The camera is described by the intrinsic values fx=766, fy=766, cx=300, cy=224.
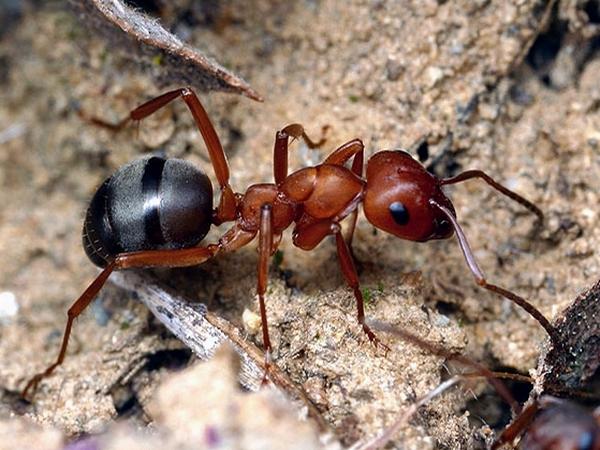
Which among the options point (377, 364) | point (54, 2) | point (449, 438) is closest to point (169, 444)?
point (377, 364)

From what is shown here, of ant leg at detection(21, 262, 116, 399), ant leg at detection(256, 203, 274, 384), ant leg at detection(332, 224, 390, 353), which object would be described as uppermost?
ant leg at detection(332, 224, 390, 353)

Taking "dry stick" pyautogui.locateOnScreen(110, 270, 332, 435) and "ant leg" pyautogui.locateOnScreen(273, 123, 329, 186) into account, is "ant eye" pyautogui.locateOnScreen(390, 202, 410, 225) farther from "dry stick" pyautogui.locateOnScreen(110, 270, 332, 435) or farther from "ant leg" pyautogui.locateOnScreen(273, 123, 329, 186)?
"dry stick" pyautogui.locateOnScreen(110, 270, 332, 435)

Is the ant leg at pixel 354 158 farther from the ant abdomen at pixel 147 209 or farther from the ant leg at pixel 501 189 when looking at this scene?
the ant abdomen at pixel 147 209

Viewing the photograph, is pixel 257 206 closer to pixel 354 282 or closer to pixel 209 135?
pixel 209 135

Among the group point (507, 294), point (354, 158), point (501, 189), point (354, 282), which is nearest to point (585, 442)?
point (507, 294)

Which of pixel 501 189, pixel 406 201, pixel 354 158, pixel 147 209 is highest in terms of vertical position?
pixel 501 189

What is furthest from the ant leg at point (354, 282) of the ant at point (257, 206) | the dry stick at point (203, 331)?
the dry stick at point (203, 331)

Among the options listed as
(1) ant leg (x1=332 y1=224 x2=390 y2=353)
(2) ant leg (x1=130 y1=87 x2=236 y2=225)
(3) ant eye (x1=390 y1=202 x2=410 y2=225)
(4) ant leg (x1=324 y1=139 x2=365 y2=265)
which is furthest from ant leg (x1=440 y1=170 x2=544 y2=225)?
(2) ant leg (x1=130 y1=87 x2=236 y2=225)
